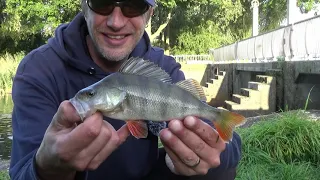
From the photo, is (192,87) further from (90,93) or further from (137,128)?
(90,93)

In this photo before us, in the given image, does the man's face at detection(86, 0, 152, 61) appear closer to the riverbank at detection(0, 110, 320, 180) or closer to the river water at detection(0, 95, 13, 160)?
the riverbank at detection(0, 110, 320, 180)

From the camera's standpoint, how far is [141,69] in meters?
2.12

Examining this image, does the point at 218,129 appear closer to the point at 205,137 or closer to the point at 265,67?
the point at 205,137

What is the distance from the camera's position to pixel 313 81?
1086 centimetres

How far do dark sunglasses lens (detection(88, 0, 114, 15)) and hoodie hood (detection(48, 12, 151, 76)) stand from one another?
0.35 m

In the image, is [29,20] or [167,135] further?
[29,20]

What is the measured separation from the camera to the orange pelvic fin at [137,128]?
1.91 meters

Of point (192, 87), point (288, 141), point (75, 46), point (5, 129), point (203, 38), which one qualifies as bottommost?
point (5, 129)

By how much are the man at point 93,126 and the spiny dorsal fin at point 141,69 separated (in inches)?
12.1

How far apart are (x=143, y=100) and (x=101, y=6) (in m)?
0.77

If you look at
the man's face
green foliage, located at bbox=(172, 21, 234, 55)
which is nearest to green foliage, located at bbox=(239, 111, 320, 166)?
the man's face

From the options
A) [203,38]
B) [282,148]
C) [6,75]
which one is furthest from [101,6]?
[203,38]

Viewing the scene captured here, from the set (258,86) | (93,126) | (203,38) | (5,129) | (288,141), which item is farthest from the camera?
(203,38)

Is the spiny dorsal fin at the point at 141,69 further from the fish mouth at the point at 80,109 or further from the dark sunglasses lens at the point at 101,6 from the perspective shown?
the dark sunglasses lens at the point at 101,6
